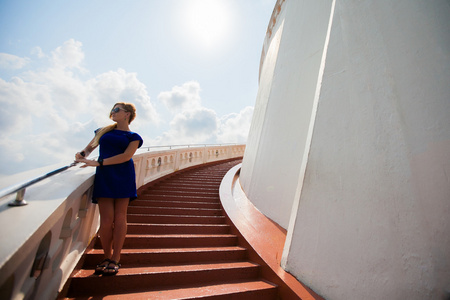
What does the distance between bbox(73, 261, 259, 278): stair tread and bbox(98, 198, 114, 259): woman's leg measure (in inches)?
12.9

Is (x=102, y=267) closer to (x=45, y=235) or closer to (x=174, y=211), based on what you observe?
(x=45, y=235)

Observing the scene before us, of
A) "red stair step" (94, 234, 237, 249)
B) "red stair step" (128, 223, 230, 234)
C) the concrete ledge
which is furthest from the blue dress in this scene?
the concrete ledge

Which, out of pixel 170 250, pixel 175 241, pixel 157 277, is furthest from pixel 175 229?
pixel 157 277

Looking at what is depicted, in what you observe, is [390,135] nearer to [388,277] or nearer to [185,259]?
[388,277]

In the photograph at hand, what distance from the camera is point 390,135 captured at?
202 cm

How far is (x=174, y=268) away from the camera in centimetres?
226

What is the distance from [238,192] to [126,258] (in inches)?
118

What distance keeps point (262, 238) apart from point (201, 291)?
1.21 m

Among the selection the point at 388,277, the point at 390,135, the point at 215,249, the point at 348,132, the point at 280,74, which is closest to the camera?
the point at 388,277

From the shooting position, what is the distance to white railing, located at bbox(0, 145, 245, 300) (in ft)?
3.16

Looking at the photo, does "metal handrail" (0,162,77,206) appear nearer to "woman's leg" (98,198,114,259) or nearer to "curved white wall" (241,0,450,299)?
"woman's leg" (98,198,114,259)

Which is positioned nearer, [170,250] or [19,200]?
[19,200]

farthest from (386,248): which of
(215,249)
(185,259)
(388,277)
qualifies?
(185,259)

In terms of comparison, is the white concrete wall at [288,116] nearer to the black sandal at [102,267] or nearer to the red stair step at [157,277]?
the red stair step at [157,277]
